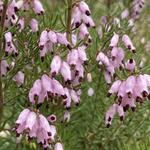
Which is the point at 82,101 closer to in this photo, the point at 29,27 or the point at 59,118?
the point at 59,118

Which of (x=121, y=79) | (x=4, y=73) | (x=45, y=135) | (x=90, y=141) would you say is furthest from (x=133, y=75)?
(x=90, y=141)

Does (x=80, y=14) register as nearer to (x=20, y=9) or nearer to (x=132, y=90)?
(x=20, y=9)

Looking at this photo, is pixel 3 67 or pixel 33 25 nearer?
pixel 3 67

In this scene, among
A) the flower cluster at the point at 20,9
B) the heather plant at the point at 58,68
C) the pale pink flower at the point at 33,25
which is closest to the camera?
the heather plant at the point at 58,68

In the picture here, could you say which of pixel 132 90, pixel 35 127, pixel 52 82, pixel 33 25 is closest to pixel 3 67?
pixel 33 25

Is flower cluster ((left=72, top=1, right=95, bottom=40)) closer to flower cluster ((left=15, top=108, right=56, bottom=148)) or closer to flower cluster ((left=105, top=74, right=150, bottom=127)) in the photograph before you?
flower cluster ((left=105, top=74, right=150, bottom=127))

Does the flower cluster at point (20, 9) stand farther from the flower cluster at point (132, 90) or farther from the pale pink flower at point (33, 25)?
the flower cluster at point (132, 90)

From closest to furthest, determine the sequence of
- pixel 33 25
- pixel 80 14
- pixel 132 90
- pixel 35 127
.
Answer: pixel 35 127 < pixel 132 90 < pixel 80 14 < pixel 33 25

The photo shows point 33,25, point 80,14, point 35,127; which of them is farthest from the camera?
point 33,25

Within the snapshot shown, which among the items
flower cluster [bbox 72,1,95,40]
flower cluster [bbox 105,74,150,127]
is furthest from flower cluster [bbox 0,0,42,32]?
flower cluster [bbox 105,74,150,127]

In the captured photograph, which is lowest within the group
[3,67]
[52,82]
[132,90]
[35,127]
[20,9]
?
[35,127]

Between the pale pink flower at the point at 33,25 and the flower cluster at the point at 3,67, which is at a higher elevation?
the pale pink flower at the point at 33,25

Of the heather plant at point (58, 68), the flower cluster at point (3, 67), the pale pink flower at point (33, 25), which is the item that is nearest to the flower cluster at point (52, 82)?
the heather plant at point (58, 68)
